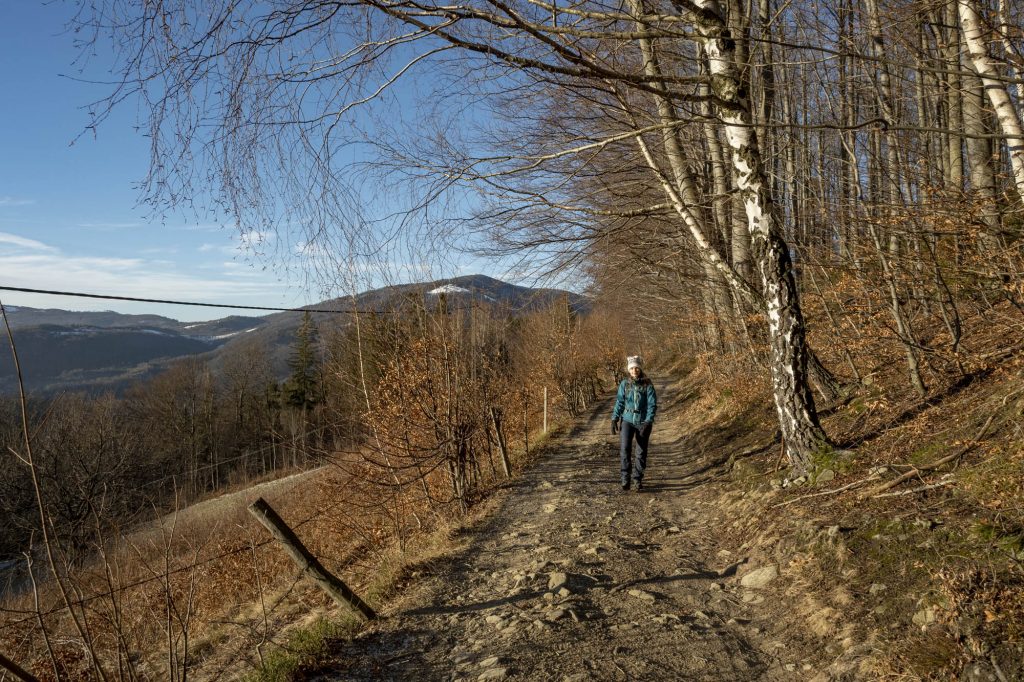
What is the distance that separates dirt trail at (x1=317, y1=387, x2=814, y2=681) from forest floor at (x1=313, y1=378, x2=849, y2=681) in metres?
0.01

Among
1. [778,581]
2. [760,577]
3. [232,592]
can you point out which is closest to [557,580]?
[760,577]

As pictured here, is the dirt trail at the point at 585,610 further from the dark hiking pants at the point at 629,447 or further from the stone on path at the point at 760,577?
the dark hiking pants at the point at 629,447

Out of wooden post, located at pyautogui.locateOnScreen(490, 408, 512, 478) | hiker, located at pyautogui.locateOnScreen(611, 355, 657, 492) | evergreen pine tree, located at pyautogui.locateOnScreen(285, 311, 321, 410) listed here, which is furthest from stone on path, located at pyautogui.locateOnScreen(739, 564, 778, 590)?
evergreen pine tree, located at pyautogui.locateOnScreen(285, 311, 321, 410)

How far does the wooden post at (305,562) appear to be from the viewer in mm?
4906

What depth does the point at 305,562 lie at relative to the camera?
499 cm

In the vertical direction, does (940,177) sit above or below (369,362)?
above

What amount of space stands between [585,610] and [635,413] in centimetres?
401

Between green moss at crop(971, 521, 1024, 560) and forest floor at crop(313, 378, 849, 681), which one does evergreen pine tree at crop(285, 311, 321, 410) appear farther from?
green moss at crop(971, 521, 1024, 560)

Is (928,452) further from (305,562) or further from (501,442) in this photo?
(501,442)

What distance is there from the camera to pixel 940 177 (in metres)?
5.88

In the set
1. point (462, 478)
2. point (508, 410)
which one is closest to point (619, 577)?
point (462, 478)

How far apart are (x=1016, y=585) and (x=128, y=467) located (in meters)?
35.4

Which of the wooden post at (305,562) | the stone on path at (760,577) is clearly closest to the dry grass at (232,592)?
the wooden post at (305,562)

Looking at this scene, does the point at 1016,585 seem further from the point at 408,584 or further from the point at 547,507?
the point at 547,507
